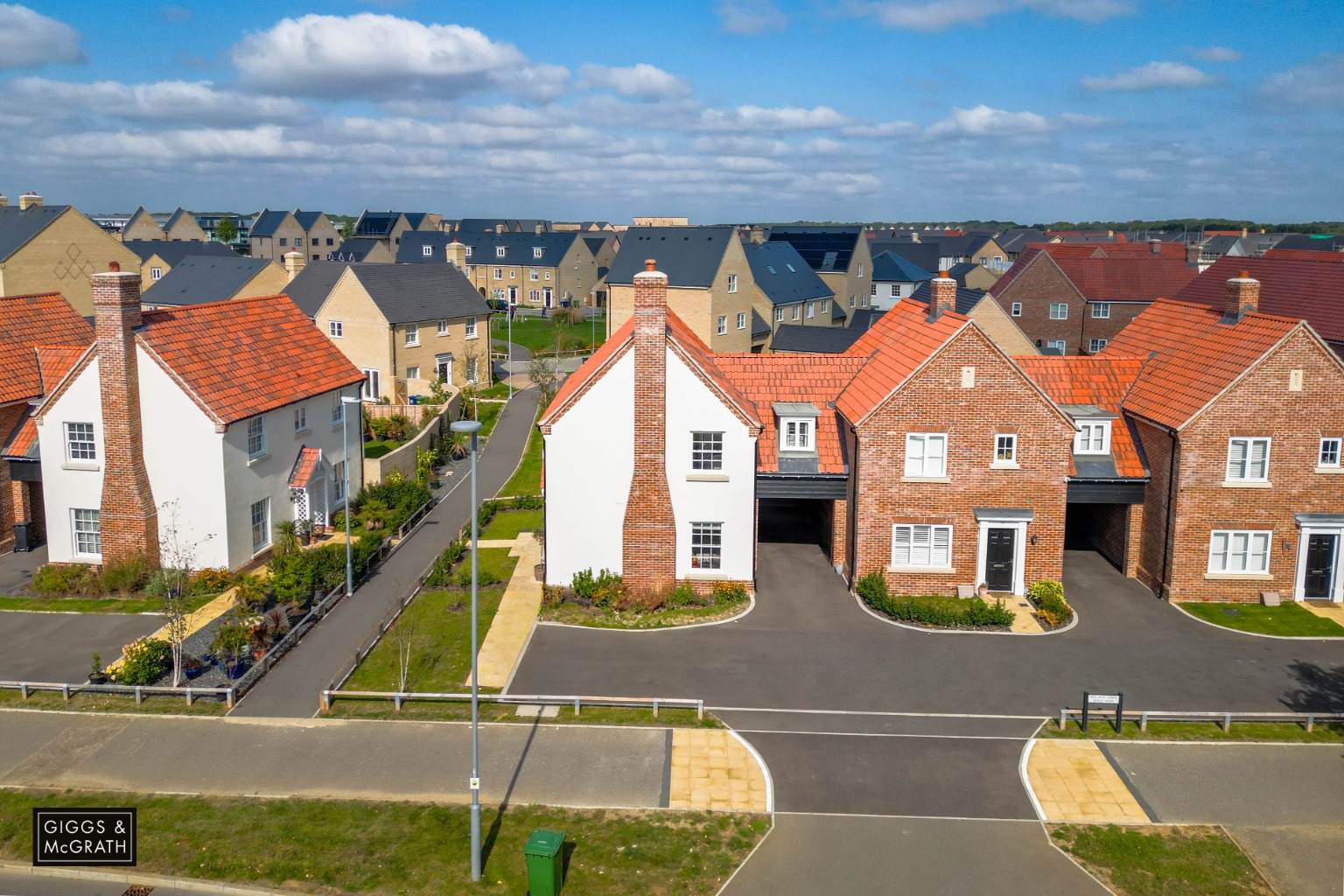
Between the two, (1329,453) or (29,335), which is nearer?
(1329,453)

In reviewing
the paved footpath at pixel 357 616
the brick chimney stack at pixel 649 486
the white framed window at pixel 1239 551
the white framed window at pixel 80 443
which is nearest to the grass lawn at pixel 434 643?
the paved footpath at pixel 357 616

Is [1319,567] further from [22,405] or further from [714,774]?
[22,405]

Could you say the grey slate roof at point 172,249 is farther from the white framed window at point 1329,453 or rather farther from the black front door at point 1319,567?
the black front door at point 1319,567

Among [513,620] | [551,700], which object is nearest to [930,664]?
[551,700]

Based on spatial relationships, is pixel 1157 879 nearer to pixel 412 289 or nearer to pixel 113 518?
pixel 113 518

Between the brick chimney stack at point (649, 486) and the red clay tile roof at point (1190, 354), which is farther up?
the red clay tile roof at point (1190, 354)

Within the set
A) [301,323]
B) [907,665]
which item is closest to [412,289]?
[301,323]
